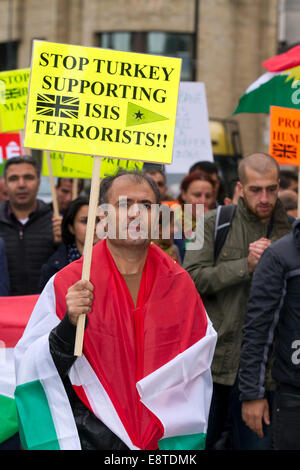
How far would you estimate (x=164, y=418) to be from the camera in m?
3.12

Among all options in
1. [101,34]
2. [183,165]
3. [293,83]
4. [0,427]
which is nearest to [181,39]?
[101,34]

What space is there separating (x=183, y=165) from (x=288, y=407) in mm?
3799

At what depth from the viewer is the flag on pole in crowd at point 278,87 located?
5.25 metres

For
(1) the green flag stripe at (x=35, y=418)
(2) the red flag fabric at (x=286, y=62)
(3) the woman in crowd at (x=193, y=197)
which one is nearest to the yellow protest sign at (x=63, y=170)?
(3) the woman in crowd at (x=193, y=197)

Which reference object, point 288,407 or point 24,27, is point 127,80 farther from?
point 24,27

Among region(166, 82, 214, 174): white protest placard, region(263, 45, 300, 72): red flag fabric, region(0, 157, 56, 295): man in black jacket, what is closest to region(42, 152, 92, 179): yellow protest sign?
region(0, 157, 56, 295): man in black jacket

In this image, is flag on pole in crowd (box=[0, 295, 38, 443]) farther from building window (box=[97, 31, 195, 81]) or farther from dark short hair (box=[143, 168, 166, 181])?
building window (box=[97, 31, 195, 81])

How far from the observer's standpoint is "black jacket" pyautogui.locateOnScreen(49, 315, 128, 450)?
3033mm

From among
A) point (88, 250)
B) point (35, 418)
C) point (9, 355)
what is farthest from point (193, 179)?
point (35, 418)

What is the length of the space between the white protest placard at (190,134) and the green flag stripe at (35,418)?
13.5 ft

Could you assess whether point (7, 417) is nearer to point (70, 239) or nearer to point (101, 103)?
point (70, 239)

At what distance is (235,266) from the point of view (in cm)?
440

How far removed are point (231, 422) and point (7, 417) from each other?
4.30ft

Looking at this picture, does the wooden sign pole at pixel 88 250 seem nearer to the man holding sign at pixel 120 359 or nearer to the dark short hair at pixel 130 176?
the man holding sign at pixel 120 359
